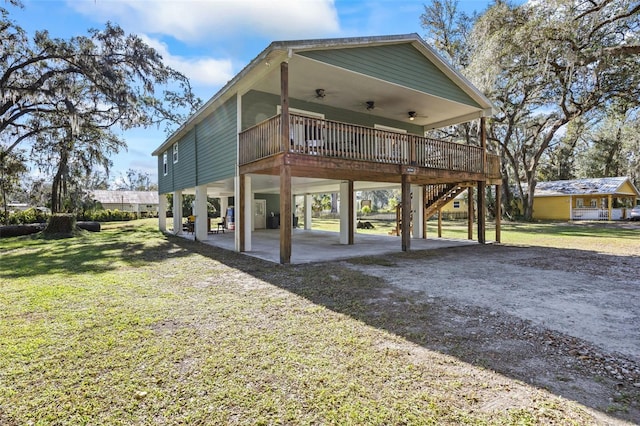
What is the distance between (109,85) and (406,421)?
18.1 metres

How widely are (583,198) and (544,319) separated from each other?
109ft

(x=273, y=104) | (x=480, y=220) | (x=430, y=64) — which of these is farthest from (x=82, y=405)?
(x=480, y=220)

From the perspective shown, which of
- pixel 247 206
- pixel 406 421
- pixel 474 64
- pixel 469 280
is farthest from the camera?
pixel 474 64

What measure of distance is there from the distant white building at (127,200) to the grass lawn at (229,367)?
49.9 metres

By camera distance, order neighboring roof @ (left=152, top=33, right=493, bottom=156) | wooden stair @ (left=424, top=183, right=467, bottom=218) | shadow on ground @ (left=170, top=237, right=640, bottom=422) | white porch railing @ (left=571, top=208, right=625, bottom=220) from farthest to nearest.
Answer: white porch railing @ (left=571, top=208, right=625, bottom=220) < wooden stair @ (left=424, top=183, right=467, bottom=218) < neighboring roof @ (left=152, top=33, right=493, bottom=156) < shadow on ground @ (left=170, top=237, right=640, bottom=422)

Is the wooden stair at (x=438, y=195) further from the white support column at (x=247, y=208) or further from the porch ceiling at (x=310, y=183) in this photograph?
the white support column at (x=247, y=208)

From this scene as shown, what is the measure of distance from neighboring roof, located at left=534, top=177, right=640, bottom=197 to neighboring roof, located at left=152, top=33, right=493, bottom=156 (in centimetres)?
2185

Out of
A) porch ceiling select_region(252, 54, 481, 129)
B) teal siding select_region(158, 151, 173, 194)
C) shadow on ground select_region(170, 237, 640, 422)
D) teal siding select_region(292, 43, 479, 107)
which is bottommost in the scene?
shadow on ground select_region(170, 237, 640, 422)

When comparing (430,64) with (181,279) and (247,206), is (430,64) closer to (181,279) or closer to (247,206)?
(247,206)

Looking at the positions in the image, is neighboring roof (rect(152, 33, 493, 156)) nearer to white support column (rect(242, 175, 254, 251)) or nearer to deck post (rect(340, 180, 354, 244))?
white support column (rect(242, 175, 254, 251))

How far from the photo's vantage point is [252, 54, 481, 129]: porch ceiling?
9.09 metres

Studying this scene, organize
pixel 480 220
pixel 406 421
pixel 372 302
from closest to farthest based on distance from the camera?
pixel 406 421 < pixel 372 302 < pixel 480 220

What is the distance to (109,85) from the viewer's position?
15227mm

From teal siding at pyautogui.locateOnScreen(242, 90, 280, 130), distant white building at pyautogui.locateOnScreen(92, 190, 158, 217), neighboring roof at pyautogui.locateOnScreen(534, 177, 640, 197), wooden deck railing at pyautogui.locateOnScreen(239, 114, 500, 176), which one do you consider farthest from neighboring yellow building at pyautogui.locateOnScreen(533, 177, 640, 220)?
distant white building at pyautogui.locateOnScreen(92, 190, 158, 217)
